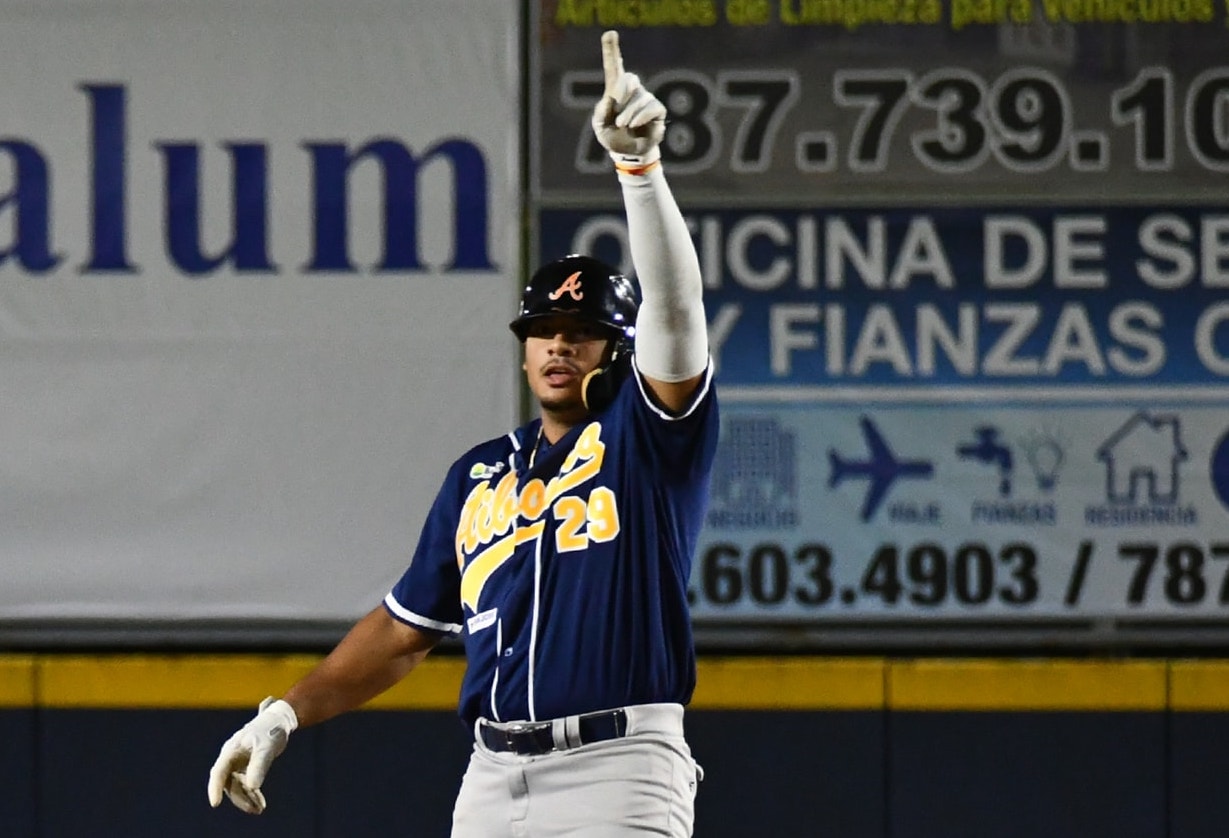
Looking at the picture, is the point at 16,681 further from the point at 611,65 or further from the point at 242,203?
the point at 611,65

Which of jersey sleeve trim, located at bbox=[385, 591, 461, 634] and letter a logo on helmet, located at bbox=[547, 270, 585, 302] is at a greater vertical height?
letter a logo on helmet, located at bbox=[547, 270, 585, 302]

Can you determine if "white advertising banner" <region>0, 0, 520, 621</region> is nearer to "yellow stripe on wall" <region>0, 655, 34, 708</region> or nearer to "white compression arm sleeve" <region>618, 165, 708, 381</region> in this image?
"yellow stripe on wall" <region>0, 655, 34, 708</region>

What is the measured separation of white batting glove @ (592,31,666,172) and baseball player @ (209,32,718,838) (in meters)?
0.14

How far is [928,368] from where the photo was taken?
5426mm

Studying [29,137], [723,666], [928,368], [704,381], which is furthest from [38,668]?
[704,381]

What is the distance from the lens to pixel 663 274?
3.01 metres

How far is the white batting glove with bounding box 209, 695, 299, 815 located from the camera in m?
3.42

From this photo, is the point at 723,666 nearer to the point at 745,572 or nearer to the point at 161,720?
the point at 745,572

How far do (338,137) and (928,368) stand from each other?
5.86ft

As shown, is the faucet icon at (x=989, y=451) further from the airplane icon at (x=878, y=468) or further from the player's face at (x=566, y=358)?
the player's face at (x=566, y=358)

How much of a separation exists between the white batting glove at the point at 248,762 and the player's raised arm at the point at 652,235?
3.26 ft

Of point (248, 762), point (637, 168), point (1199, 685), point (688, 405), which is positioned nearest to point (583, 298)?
point (688, 405)

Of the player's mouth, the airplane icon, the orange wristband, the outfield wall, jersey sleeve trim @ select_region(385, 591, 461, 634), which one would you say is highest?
the orange wristband

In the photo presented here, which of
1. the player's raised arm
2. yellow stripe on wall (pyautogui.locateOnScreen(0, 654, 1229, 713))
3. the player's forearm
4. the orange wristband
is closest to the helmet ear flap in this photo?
the player's raised arm
